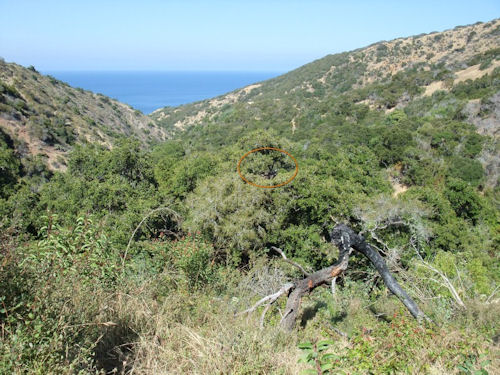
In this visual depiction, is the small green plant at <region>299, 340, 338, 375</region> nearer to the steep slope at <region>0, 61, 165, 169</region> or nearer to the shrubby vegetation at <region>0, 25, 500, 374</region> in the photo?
the shrubby vegetation at <region>0, 25, 500, 374</region>

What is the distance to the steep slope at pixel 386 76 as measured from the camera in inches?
1549

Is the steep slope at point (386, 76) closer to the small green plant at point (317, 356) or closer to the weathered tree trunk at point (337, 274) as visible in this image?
the weathered tree trunk at point (337, 274)

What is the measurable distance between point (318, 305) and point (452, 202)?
1327 cm

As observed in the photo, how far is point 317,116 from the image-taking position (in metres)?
39.9

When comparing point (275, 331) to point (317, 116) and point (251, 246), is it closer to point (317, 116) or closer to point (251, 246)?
point (251, 246)

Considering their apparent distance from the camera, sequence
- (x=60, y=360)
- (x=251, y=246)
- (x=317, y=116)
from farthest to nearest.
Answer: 1. (x=317, y=116)
2. (x=251, y=246)
3. (x=60, y=360)

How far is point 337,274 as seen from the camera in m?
4.43

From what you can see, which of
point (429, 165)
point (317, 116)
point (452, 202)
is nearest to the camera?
point (452, 202)

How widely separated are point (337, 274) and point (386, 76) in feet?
174

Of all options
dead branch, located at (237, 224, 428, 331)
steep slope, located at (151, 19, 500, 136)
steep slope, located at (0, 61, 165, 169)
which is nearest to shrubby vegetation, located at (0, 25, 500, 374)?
dead branch, located at (237, 224, 428, 331)

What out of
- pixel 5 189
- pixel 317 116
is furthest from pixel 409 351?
pixel 317 116

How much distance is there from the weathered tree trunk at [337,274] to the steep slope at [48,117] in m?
28.3

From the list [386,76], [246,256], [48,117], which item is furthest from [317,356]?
[386,76]

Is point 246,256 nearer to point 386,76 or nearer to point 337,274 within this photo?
point 337,274
